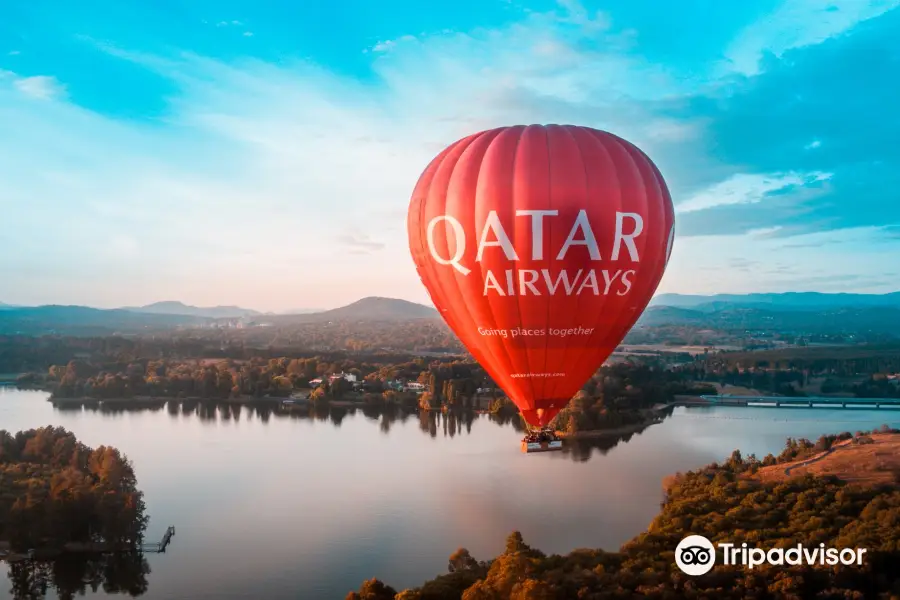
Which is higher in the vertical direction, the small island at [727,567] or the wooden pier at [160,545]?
the small island at [727,567]

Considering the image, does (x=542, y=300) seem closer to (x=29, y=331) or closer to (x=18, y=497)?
(x=18, y=497)

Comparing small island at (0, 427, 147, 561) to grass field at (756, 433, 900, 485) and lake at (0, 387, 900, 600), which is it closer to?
lake at (0, 387, 900, 600)

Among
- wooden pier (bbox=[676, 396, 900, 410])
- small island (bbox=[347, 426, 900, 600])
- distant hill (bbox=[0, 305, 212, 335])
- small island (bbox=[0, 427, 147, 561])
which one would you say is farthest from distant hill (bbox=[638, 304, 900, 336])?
small island (bbox=[0, 427, 147, 561])

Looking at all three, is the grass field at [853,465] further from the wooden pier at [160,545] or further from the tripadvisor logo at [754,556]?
the wooden pier at [160,545]

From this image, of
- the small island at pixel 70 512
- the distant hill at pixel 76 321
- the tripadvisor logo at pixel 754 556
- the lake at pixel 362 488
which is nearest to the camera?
the tripadvisor logo at pixel 754 556

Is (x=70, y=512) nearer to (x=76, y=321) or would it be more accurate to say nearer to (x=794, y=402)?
(x=794, y=402)

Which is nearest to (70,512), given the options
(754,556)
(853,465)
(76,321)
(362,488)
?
(362,488)

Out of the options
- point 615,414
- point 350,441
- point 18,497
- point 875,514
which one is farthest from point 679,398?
point 18,497

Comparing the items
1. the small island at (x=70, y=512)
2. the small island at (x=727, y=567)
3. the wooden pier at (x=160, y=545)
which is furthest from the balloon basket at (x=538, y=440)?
the small island at (x=70, y=512)
